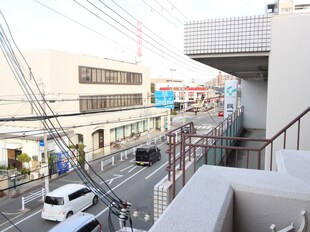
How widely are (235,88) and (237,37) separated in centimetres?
800

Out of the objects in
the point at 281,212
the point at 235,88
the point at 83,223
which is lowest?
the point at 83,223

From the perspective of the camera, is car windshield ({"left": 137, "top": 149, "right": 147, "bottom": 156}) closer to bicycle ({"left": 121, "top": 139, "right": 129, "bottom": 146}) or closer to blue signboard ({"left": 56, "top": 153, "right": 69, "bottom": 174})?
blue signboard ({"left": 56, "top": 153, "right": 69, "bottom": 174})

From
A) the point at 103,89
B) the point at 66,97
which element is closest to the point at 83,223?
the point at 66,97

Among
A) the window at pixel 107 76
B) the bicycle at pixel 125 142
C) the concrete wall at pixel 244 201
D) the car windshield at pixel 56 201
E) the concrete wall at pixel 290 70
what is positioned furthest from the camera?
the bicycle at pixel 125 142

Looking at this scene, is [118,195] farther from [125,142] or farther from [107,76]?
[107,76]

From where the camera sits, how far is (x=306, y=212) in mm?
1762

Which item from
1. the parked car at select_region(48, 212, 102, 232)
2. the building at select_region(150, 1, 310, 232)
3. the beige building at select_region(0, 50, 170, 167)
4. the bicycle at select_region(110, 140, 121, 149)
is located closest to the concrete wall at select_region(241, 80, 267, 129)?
the building at select_region(150, 1, 310, 232)

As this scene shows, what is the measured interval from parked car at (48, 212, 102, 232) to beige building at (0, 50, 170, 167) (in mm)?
6709

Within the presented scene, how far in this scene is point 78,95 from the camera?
20.5 metres

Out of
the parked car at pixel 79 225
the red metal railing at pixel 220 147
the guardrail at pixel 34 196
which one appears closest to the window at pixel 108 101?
the guardrail at pixel 34 196

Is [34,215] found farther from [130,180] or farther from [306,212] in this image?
[306,212]

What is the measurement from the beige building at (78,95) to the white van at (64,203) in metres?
4.29

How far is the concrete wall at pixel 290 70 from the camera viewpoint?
493 cm

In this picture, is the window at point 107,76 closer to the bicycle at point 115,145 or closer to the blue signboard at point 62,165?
the bicycle at point 115,145
